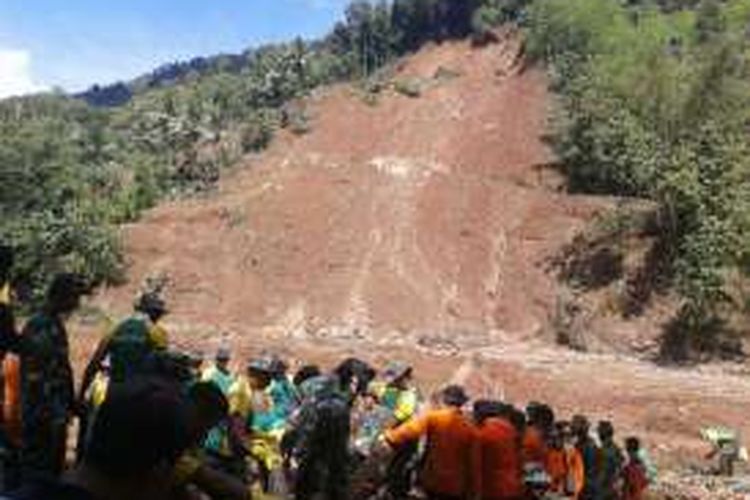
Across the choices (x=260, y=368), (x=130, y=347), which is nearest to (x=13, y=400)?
(x=130, y=347)

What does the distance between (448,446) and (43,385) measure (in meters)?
2.15

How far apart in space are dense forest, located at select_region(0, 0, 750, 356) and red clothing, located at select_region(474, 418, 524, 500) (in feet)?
80.0

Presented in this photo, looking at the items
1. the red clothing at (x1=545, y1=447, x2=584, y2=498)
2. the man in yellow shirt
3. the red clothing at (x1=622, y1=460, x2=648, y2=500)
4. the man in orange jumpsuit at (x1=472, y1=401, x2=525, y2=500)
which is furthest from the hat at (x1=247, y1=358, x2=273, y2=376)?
the red clothing at (x1=622, y1=460, x2=648, y2=500)

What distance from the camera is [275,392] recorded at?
1034 centimetres

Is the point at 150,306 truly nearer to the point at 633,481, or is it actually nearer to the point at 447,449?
the point at 447,449

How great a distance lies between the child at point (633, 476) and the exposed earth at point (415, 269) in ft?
32.6

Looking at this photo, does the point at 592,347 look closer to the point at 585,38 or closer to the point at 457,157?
the point at 457,157

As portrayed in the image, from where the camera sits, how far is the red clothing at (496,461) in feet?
28.3

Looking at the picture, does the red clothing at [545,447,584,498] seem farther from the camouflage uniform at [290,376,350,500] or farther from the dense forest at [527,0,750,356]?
the dense forest at [527,0,750,356]

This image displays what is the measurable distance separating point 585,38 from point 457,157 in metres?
10.8

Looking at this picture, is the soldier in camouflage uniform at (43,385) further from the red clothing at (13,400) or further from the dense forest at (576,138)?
the dense forest at (576,138)

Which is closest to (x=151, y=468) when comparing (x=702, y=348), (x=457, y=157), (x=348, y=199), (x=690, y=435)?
(x=690, y=435)

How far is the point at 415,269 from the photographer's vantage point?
40.2 m

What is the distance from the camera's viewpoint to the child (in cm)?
1231
